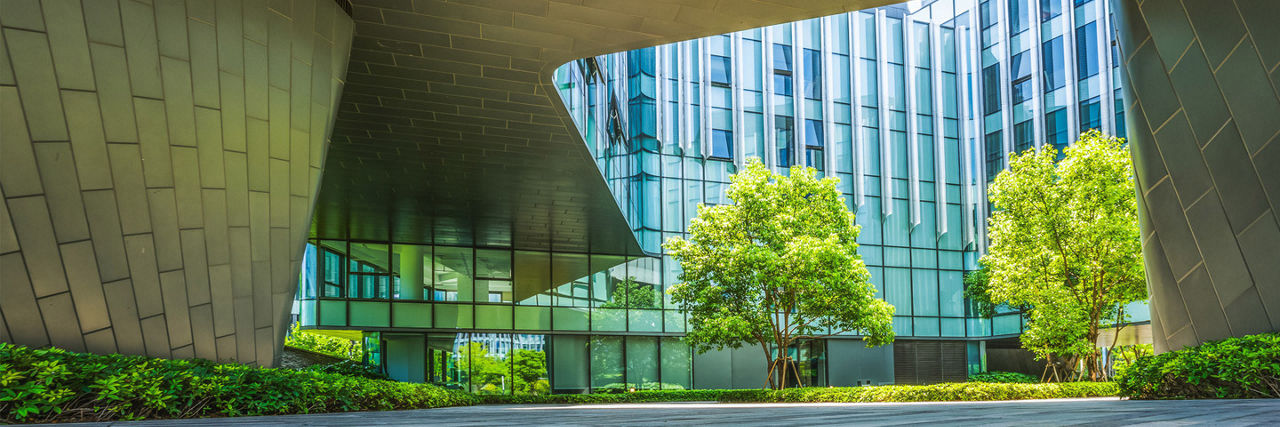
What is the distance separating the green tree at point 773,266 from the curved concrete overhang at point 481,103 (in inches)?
139

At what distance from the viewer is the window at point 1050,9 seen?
36.6m

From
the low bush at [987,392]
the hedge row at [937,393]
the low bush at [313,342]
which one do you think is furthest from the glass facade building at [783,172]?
the low bush at [987,392]

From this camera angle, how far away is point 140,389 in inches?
335

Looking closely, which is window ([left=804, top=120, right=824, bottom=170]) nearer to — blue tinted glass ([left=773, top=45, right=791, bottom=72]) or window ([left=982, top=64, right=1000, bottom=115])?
blue tinted glass ([left=773, top=45, right=791, bottom=72])

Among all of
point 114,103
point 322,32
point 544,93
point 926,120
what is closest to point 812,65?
point 926,120

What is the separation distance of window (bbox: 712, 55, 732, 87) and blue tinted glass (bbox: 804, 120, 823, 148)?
4.03 m

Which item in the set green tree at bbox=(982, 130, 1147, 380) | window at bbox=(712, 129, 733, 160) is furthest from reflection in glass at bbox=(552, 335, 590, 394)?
green tree at bbox=(982, 130, 1147, 380)

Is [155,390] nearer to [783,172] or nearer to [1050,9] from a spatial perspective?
[783,172]

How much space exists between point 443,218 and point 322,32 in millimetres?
13826

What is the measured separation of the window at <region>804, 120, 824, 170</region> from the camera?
3700cm

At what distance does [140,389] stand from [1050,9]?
37.8 m

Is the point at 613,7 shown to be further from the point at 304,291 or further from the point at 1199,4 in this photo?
the point at 304,291

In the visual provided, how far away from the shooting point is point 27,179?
788 centimetres

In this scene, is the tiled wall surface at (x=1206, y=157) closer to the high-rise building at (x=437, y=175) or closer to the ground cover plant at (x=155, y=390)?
the high-rise building at (x=437, y=175)
